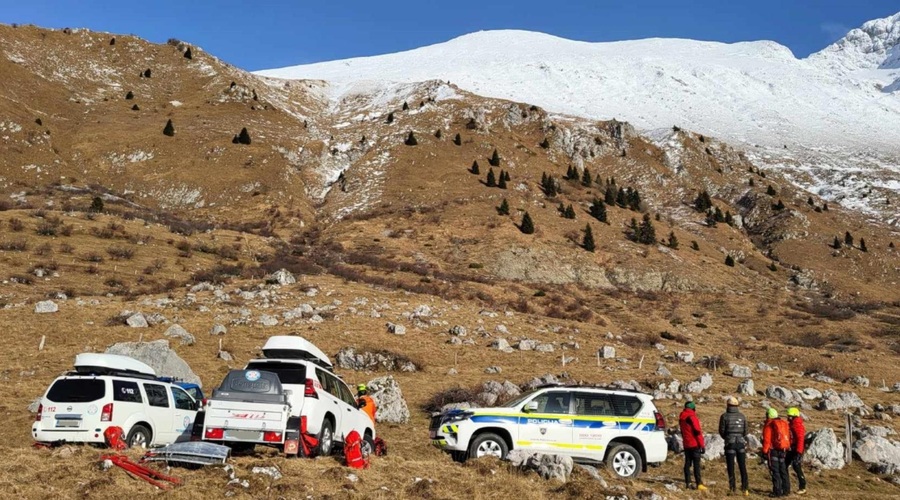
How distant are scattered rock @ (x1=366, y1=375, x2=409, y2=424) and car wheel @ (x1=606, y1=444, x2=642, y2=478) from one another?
7.96 metres

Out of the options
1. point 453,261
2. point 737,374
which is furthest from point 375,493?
point 453,261

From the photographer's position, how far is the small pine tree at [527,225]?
7059 centimetres

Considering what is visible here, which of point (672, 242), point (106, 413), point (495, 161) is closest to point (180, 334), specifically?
point (106, 413)

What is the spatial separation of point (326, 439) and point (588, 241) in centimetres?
6096

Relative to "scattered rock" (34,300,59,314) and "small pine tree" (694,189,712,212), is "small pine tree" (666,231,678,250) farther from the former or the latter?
"scattered rock" (34,300,59,314)

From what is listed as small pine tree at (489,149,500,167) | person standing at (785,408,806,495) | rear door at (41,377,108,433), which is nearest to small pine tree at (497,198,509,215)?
small pine tree at (489,149,500,167)

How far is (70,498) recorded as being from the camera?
28.6 ft

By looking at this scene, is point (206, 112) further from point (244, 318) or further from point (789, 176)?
point (789, 176)

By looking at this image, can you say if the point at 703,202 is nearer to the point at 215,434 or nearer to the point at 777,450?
the point at 777,450

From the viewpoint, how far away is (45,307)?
29234 millimetres

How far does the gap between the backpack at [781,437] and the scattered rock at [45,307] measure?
99.5 ft

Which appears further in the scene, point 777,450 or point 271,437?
point 777,450

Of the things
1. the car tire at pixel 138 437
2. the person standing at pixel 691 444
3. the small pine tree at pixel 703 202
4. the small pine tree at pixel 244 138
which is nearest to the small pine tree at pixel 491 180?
the small pine tree at pixel 244 138

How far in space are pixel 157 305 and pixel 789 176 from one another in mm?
132018
